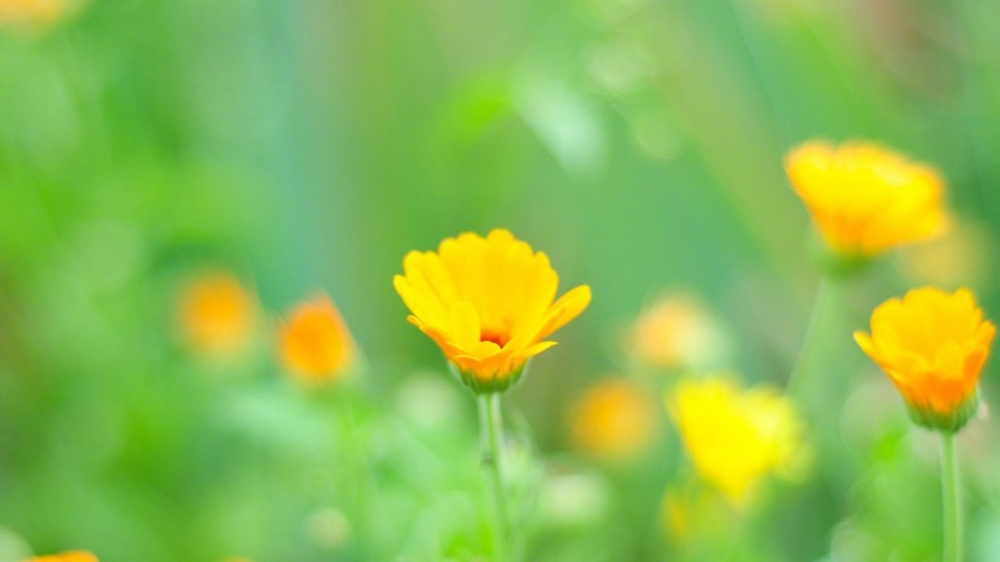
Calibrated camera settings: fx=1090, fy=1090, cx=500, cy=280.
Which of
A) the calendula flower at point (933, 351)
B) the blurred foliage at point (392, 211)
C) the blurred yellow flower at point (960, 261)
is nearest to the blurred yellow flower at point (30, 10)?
the blurred foliage at point (392, 211)

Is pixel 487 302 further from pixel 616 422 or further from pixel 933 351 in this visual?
pixel 616 422

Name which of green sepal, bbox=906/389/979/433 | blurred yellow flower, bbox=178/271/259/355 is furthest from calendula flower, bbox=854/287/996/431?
blurred yellow flower, bbox=178/271/259/355

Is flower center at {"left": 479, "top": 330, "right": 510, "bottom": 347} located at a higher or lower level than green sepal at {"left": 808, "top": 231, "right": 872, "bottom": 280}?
lower

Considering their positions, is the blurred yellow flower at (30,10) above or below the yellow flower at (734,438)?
above

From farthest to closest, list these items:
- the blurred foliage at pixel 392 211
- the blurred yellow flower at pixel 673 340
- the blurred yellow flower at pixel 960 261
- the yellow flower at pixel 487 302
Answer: the blurred yellow flower at pixel 960 261, the blurred foliage at pixel 392 211, the blurred yellow flower at pixel 673 340, the yellow flower at pixel 487 302

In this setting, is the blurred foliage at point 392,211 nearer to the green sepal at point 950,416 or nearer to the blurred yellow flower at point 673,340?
the blurred yellow flower at point 673,340

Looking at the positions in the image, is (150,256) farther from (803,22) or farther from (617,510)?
(803,22)

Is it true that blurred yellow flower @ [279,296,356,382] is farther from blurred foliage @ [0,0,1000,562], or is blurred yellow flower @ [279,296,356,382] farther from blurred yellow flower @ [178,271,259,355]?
blurred yellow flower @ [178,271,259,355]
